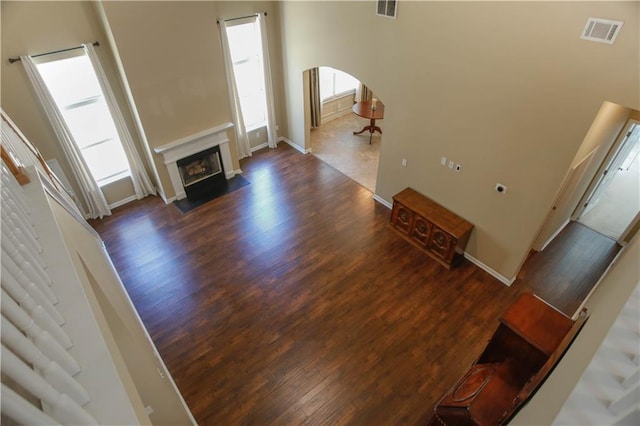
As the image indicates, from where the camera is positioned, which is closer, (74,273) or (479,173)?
(74,273)

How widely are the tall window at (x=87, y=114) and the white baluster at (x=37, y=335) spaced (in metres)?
5.74

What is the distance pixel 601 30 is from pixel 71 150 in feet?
23.8

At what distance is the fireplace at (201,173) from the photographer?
279 inches

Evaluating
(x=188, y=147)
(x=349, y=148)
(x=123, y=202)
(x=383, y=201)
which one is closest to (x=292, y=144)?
(x=349, y=148)

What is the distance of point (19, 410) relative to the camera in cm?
87

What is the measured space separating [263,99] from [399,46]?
3.83m

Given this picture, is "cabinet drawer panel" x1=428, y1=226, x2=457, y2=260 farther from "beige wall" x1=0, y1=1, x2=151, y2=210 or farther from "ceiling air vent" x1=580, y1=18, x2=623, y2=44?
"beige wall" x1=0, y1=1, x2=151, y2=210

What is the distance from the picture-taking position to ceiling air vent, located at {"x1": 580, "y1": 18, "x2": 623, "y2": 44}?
3.32 meters

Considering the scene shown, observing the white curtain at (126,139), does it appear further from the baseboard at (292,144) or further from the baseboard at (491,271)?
the baseboard at (491,271)

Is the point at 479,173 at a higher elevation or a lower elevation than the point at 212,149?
higher

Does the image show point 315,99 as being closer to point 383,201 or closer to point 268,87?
point 268,87

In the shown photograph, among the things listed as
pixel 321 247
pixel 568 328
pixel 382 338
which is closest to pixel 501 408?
pixel 568 328

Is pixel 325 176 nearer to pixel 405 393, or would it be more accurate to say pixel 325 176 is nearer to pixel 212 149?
pixel 212 149

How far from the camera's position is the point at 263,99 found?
8164 millimetres
